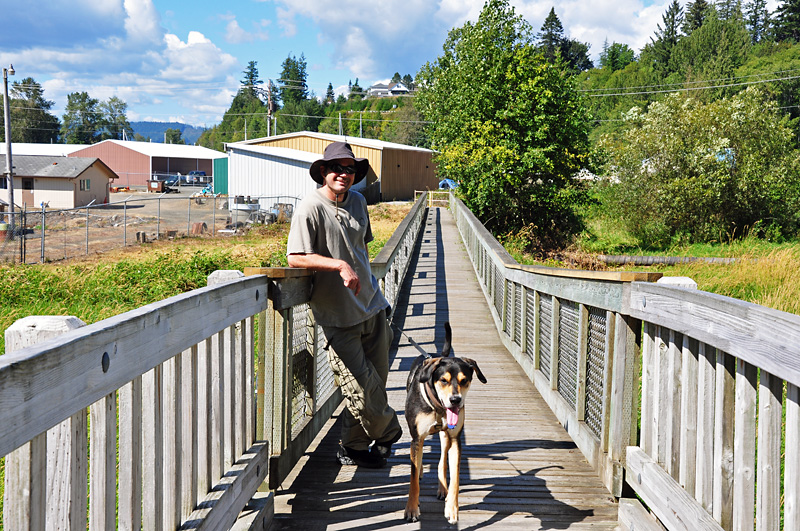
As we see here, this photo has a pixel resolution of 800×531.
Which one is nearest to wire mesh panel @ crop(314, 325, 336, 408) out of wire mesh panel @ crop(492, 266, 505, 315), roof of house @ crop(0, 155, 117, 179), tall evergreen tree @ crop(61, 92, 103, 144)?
wire mesh panel @ crop(492, 266, 505, 315)

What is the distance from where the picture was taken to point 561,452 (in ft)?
16.5

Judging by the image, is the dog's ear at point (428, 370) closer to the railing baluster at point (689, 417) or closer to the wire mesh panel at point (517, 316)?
the railing baluster at point (689, 417)

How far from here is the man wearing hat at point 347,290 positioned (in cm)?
408

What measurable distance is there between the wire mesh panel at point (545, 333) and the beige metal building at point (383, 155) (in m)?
42.6

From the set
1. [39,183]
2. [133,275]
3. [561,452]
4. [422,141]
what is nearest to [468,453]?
[561,452]

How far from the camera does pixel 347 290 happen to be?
14.1ft

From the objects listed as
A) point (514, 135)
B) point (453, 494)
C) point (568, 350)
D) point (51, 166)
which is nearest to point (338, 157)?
point (453, 494)

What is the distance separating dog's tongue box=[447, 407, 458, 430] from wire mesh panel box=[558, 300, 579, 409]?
69.8 inches

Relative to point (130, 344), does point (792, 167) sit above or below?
above

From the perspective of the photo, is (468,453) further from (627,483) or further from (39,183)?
(39,183)

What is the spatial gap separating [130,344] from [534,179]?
31932 mm

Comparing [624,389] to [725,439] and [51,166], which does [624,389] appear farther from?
[51,166]

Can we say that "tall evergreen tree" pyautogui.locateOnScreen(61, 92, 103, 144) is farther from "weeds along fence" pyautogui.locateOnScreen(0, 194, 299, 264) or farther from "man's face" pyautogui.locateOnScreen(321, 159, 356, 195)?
"man's face" pyautogui.locateOnScreen(321, 159, 356, 195)

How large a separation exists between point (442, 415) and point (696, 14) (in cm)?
12249
